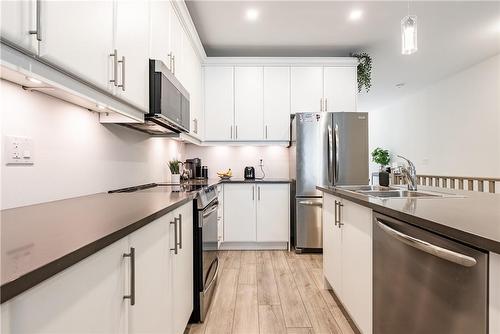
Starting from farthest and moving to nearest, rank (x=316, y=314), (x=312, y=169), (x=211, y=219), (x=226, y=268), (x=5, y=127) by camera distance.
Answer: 1. (x=312, y=169)
2. (x=226, y=268)
3. (x=211, y=219)
4. (x=316, y=314)
5. (x=5, y=127)

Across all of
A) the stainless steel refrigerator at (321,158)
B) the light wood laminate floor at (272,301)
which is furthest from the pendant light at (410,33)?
the light wood laminate floor at (272,301)

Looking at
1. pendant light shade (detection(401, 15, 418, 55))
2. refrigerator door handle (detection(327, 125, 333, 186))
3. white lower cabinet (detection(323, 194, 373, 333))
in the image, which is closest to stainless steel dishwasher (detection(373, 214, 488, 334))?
white lower cabinet (detection(323, 194, 373, 333))

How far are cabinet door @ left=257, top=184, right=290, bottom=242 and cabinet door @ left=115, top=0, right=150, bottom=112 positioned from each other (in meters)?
2.20

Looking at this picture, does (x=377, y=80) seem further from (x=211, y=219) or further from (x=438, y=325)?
(x=438, y=325)

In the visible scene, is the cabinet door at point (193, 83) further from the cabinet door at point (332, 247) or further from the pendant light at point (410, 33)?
the pendant light at point (410, 33)

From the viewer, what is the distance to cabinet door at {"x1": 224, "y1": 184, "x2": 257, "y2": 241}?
358 cm

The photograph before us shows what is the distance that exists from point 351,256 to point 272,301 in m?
0.85

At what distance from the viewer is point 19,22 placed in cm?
76

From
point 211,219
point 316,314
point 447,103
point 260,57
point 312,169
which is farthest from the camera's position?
point 447,103

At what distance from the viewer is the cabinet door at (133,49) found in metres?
1.37

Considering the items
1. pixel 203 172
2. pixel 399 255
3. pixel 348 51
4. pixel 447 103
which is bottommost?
pixel 399 255

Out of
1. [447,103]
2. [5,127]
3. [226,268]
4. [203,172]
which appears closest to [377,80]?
[447,103]

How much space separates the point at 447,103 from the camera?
206 inches

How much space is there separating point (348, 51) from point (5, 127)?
410cm
